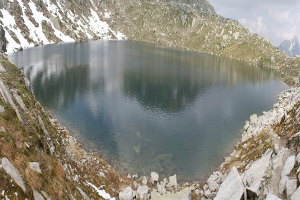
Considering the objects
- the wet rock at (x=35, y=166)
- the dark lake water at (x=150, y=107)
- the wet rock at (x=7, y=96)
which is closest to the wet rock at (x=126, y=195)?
the dark lake water at (x=150, y=107)

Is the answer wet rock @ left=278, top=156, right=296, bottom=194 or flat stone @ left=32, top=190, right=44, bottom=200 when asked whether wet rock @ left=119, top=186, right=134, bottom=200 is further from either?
wet rock @ left=278, top=156, right=296, bottom=194

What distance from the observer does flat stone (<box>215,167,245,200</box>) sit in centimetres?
3575

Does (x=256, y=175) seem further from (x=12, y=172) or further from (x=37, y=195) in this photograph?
(x=12, y=172)

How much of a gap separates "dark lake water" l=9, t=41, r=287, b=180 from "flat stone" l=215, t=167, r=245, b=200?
2053cm

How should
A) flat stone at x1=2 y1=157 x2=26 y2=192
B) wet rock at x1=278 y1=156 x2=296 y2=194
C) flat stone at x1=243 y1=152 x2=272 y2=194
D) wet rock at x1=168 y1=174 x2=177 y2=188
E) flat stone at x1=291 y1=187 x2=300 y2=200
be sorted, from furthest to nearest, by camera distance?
wet rock at x1=168 y1=174 x2=177 y2=188
flat stone at x1=243 y1=152 x2=272 y2=194
wet rock at x1=278 y1=156 x2=296 y2=194
flat stone at x1=2 y1=157 x2=26 y2=192
flat stone at x1=291 y1=187 x2=300 y2=200

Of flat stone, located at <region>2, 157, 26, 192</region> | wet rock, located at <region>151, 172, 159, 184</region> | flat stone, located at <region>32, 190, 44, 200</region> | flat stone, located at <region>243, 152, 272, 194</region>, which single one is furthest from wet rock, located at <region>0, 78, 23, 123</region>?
flat stone, located at <region>243, 152, 272, 194</region>

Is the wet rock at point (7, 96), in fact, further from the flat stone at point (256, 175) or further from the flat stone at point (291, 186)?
the flat stone at point (291, 186)

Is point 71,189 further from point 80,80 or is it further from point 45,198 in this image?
point 80,80

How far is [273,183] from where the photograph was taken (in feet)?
115

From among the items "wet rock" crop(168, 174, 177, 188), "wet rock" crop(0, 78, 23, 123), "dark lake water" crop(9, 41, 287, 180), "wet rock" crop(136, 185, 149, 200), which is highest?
"wet rock" crop(0, 78, 23, 123)

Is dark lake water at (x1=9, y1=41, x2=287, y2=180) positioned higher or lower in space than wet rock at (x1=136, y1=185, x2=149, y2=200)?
higher

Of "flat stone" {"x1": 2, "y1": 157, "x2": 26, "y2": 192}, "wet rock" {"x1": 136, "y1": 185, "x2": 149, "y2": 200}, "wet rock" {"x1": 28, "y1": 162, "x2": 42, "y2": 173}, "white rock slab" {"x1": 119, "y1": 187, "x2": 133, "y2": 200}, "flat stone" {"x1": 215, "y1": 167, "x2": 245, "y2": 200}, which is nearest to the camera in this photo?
"flat stone" {"x1": 2, "y1": 157, "x2": 26, "y2": 192}

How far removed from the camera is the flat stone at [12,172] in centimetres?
2950

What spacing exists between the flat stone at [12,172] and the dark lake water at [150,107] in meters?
30.0
